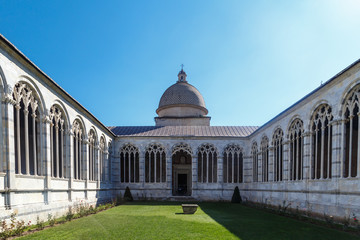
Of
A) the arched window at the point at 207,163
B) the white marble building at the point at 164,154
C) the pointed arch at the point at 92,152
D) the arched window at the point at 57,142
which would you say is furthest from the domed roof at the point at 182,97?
the arched window at the point at 57,142

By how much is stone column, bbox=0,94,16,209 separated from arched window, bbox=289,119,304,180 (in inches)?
661

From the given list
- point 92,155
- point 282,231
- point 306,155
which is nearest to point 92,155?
point 92,155

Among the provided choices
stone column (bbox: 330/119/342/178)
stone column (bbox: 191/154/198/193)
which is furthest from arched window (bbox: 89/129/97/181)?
stone column (bbox: 330/119/342/178)

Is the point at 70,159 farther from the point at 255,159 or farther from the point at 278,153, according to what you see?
the point at 255,159

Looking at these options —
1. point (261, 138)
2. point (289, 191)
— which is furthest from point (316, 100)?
point (261, 138)

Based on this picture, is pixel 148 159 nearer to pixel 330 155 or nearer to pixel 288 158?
pixel 288 158

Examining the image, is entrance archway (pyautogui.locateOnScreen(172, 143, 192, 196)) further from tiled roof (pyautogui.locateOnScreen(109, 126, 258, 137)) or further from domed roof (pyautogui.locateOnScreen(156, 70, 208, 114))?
domed roof (pyautogui.locateOnScreen(156, 70, 208, 114))

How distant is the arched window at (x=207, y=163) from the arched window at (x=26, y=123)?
18618 millimetres

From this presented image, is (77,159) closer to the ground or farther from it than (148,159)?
farther from it

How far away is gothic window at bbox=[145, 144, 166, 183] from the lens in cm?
2868

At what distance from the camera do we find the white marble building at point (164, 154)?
11.6 metres

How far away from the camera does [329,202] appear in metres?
13.1

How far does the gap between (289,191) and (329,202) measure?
4.52 metres

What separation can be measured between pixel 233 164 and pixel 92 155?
15.9m
